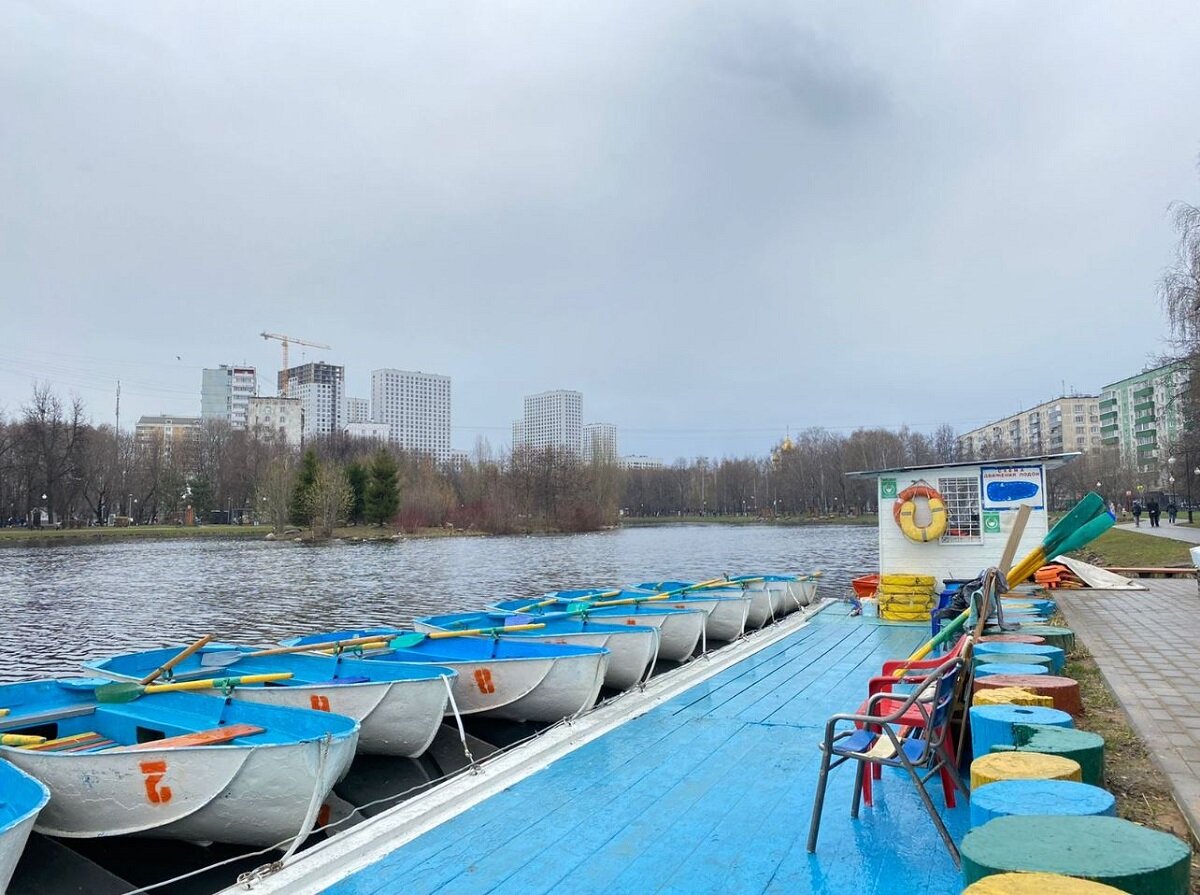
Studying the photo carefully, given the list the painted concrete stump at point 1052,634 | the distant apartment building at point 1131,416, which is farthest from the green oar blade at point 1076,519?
the distant apartment building at point 1131,416

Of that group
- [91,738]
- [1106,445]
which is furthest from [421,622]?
[1106,445]

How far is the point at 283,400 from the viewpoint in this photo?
137000 mm

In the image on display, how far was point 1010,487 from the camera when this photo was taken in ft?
46.4

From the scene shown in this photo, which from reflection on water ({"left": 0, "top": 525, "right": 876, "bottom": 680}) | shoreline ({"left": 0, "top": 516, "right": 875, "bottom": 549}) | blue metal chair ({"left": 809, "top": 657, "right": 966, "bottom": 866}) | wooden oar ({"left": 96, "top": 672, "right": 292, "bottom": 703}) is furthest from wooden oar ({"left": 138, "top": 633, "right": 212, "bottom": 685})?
shoreline ({"left": 0, "top": 516, "right": 875, "bottom": 549})

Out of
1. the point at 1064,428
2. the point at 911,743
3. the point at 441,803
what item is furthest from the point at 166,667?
the point at 1064,428

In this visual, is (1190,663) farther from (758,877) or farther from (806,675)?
(758,877)

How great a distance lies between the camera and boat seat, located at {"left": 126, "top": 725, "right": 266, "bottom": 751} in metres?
5.58

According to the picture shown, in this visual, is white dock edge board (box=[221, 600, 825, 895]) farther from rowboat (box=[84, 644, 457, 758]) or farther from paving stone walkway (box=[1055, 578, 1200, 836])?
paving stone walkway (box=[1055, 578, 1200, 836])

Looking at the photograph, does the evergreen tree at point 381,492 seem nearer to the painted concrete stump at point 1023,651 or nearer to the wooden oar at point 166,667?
the wooden oar at point 166,667

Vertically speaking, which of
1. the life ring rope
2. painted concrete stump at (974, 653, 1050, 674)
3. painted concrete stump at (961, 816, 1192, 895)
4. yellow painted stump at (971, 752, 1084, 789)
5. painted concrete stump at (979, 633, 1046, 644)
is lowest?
painted concrete stump at (979, 633, 1046, 644)

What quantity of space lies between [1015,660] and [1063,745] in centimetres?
221

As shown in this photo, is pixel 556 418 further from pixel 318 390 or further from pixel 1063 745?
pixel 1063 745

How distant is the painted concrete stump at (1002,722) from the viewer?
3.83 m

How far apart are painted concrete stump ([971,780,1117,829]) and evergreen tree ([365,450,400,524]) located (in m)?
67.6
